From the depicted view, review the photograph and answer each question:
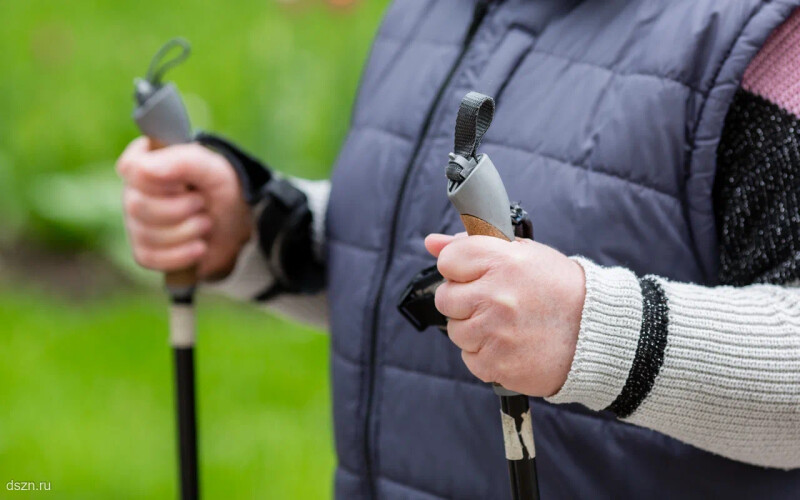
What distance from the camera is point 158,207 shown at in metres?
1.39

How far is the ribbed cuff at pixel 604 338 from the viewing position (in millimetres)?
896

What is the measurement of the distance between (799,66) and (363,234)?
0.55m

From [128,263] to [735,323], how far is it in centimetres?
309

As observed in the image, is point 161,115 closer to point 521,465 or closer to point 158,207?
point 158,207

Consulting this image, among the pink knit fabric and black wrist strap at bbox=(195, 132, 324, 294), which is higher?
the pink knit fabric

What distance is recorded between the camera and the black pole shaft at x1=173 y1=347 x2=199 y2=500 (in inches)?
61.1

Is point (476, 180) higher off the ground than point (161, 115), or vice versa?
point (476, 180)

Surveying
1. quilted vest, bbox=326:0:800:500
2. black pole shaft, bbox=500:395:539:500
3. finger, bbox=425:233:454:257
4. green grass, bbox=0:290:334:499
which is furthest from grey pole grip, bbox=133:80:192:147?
green grass, bbox=0:290:334:499

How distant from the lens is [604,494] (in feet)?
3.54

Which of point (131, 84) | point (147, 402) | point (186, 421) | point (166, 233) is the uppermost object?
point (166, 233)

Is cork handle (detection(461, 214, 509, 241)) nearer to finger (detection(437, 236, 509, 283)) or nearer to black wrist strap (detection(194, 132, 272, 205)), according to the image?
finger (detection(437, 236, 509, 283))

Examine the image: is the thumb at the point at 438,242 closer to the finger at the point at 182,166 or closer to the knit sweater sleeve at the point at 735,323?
the knit sweater sleeve at the point at 735,323

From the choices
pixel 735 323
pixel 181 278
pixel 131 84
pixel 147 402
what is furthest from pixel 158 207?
pixel 131 84

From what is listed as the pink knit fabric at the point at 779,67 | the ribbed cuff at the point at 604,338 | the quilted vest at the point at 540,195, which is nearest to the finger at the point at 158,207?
the quilted vest at the point at 540,195
